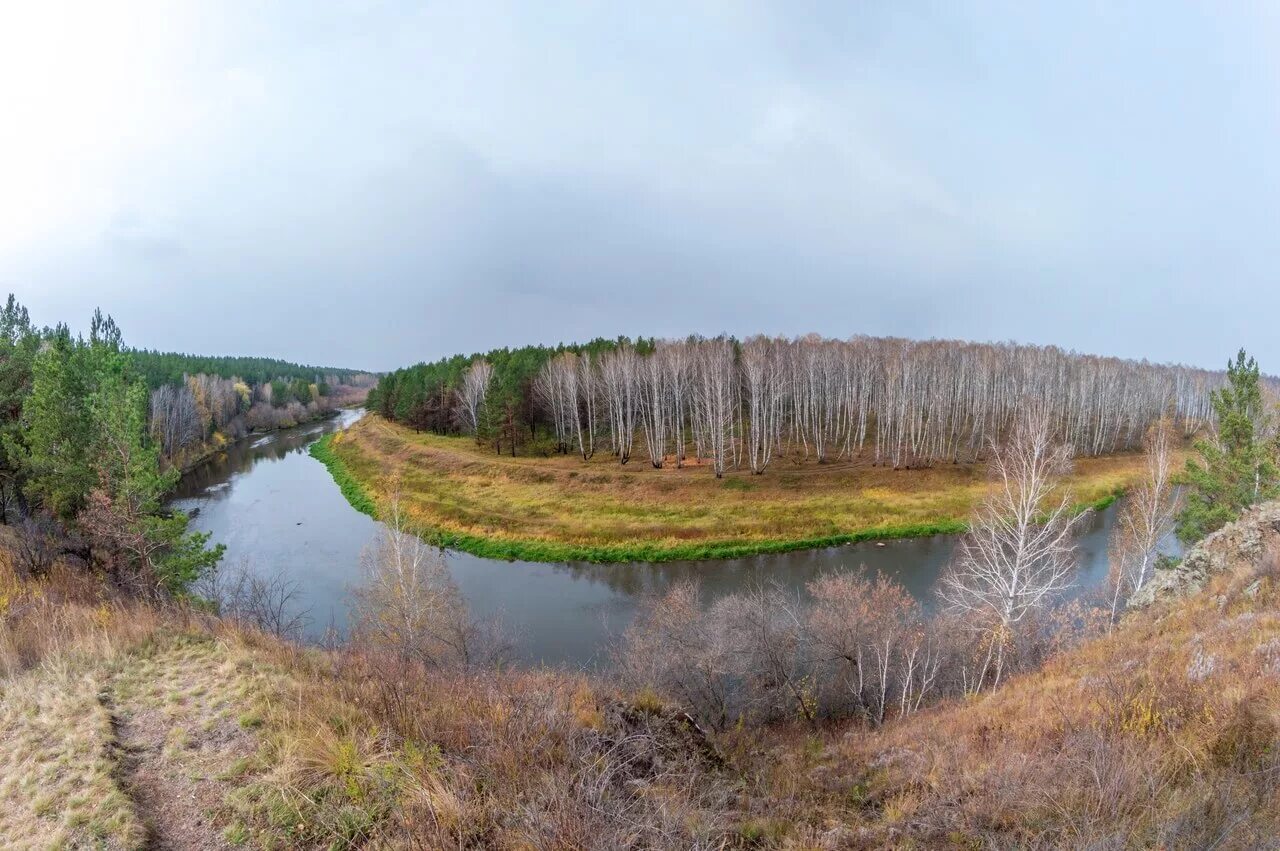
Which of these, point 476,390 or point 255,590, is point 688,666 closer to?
point 255,590

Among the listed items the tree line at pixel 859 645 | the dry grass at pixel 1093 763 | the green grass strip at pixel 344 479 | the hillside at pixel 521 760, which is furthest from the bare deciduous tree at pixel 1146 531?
the green grass strip at pixel 344 479

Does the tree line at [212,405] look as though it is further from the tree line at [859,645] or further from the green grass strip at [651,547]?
the tree line at [859,645]

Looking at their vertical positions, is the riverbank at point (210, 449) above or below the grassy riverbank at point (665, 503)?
above

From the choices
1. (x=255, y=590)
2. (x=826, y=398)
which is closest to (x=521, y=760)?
(x=255, y=590)

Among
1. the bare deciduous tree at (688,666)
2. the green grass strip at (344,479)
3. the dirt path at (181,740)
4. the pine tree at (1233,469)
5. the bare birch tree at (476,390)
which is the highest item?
the bare birch tree at (476,390)

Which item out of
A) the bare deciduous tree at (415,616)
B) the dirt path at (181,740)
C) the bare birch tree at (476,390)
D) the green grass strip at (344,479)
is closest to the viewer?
the dirt path at (181,740)

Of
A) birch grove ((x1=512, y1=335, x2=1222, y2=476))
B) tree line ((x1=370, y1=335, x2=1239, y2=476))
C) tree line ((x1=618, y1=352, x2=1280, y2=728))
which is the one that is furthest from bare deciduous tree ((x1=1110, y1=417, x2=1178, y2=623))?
tree line ((x1=370, y1=335, x2=1239, y2=476))

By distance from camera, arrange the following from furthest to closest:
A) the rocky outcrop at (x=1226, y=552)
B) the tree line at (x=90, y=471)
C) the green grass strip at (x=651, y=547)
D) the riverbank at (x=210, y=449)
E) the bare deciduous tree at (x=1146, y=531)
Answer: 1. the riverbank at (x=210, y=449)
2. the green grass strip at (x=651, y=547)
3. the bare deciduous tree at (x=1146, y=531)
4. the tree line at (x=90, y=471)
5. the rocky outcrop at (x=1226, y=552)
